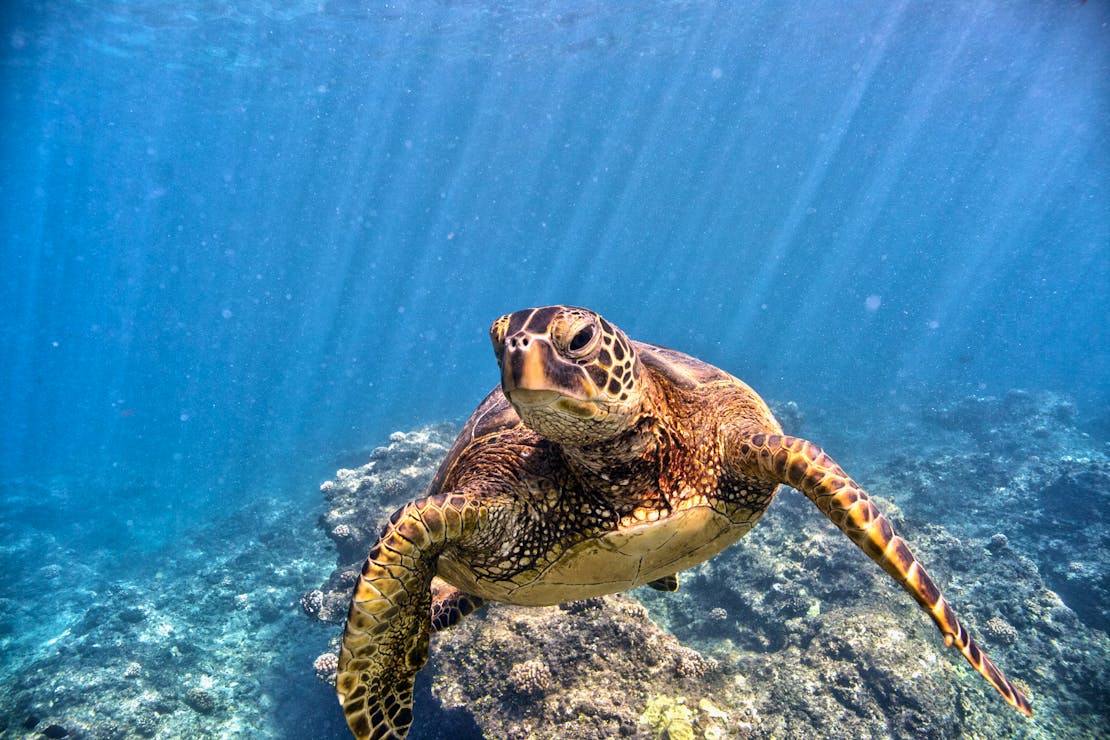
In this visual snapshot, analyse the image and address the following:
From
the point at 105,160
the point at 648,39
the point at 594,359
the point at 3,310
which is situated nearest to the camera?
the point at 594,359

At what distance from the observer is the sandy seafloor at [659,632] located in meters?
4.16

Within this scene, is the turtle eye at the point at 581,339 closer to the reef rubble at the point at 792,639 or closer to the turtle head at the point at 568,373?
the turtle head at the point at 568,373

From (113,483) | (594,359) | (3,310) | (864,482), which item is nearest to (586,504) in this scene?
(594,359)

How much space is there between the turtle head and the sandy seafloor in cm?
284

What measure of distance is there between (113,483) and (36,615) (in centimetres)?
1516

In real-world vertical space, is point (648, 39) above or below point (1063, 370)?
above

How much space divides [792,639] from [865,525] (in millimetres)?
4452

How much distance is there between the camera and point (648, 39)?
27859 mm

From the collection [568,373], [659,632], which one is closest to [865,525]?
[568,373]

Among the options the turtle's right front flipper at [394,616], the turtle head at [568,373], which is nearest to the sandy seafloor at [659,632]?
the turtle's right front flipper at [394,616]

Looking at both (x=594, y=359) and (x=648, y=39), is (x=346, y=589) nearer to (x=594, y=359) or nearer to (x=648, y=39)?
(x=594, y=359)

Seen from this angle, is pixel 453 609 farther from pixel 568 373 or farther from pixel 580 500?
pixel 568 373

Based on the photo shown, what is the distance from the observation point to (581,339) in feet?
5.86

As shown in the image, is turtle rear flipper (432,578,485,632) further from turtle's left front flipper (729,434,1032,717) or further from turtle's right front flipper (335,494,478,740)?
turtle's left front flipper (729,434,1032,717)
